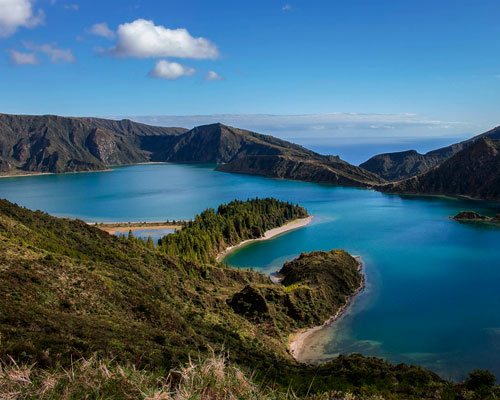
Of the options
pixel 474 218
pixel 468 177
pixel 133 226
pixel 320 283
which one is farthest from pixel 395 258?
pixel 468 177

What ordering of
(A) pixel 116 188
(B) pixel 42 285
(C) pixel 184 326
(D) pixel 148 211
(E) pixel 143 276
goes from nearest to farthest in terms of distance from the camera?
1. (B) pixel 42 285
2. (C) pixel 184 326
3. (E) pixel 143 276
4. (D) pixel 148 211
5. (A) pixel 116 188

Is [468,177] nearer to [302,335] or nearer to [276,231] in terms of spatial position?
[276,231]

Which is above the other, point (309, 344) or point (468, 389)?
point (468, 389)

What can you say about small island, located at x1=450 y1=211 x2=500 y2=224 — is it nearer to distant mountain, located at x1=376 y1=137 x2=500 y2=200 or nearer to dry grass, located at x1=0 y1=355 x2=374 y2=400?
distant mountain, located at x1=376 y1=137 x2=500 y2=200

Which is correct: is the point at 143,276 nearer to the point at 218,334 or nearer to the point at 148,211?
the point at 218,334

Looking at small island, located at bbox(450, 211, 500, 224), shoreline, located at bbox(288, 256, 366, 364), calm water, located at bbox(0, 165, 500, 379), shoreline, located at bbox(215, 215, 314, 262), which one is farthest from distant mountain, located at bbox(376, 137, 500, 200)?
shoreline, located at bbox(288, 256, 366, 364)

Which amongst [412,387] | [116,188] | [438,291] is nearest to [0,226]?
[412,387]
